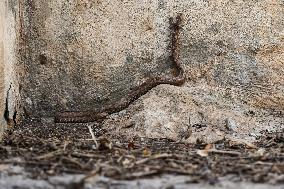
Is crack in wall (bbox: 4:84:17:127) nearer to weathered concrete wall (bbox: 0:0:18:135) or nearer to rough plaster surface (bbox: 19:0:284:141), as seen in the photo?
weathered concrete wall (bbox: 0:0:18:135)

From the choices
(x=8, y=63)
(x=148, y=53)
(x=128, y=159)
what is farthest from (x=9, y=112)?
(x=128, y=159)

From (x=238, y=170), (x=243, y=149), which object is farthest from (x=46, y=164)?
(x=243, y=149)

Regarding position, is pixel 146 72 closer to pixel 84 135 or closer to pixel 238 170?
pixel 84 135

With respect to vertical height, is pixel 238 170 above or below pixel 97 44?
below

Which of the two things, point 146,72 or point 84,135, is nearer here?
point 84,135

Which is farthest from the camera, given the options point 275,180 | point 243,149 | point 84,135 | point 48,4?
point 48,4

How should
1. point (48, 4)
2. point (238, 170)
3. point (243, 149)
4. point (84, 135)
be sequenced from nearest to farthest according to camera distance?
point (238, 170)
point (243, 149)
point (84, 135)
point (48, 4)

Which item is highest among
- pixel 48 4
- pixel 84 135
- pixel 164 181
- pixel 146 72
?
pixel 48 4

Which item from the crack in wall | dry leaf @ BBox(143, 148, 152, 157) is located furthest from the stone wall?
dry leaf @ BBox(143, 148, 152, 157)

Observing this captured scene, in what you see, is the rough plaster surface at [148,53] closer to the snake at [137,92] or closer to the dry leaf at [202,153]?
the snake at [137,92]
